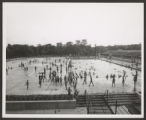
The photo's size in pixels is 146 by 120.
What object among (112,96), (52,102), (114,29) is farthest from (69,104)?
(114,29)

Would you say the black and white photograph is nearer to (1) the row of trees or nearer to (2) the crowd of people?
(1) the row of trees

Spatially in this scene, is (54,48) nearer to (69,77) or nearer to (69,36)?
(69,77)

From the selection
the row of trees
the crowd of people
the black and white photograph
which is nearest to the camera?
the black and white photograph

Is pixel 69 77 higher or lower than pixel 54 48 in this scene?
lower

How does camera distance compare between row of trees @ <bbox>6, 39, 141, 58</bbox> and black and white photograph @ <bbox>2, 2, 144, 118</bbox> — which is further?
row of trees @ <bbox>6, 39, 141, 58</bbox>

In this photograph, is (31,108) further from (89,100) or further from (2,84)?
(89,100)

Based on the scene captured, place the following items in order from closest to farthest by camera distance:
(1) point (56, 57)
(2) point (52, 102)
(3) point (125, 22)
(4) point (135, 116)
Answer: (4) point (135, 116)
(3) point (125, 22)
(2) point (52, 102)
(1) point (56, 57)

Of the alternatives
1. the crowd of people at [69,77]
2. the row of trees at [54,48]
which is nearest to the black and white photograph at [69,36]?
the row of trees at [54,48]

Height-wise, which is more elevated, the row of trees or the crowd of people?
the row of trees

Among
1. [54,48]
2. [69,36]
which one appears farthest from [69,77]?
[69,36]

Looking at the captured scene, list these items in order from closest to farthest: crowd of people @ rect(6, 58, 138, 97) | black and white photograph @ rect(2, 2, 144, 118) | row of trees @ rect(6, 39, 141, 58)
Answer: black and white photograph @ rect(2, 2, 144, 118)
row of trees @ rect(6, 39, 141, 58)
crowd of people @ rect(6, 58, 138, 97)

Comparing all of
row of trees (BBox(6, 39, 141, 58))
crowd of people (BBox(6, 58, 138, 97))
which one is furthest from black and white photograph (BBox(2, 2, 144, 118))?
crowd of people (BBox(6, 58, 138, 97))
